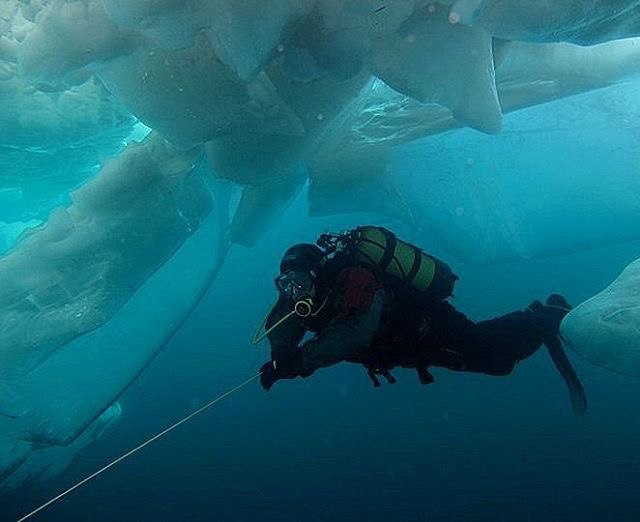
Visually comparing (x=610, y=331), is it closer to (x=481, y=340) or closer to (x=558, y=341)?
(x=481, y=340)

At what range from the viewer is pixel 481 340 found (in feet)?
14.7

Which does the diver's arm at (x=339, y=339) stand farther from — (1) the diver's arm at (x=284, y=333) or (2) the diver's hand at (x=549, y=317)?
(2) the diver's hand at (x=549, y=317)

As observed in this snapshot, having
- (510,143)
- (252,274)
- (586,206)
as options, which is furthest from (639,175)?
(252,274)

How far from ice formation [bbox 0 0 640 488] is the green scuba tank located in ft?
3.09

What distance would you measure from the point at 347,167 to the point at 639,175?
3703 millimetres

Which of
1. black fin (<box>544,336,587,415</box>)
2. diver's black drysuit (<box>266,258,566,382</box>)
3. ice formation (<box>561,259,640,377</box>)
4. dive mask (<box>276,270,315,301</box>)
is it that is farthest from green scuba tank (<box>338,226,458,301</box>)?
black fin (<box>544,336,587,415</box>)

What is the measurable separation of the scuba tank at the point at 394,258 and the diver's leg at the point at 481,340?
0.40 meters

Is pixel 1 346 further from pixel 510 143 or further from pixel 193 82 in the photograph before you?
pixel 510 143

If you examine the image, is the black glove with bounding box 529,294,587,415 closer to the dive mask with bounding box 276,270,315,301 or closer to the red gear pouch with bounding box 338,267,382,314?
the red gear pouch with bounding box 338,267,382,314

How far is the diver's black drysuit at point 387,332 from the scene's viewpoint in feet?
10.5

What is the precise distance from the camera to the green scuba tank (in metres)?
3.76

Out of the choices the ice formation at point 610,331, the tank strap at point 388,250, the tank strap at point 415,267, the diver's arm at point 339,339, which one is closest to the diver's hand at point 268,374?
the diver's arm at point 339,339

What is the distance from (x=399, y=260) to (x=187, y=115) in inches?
68.6

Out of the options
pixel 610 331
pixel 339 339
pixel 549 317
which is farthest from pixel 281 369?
pixel 549 317
